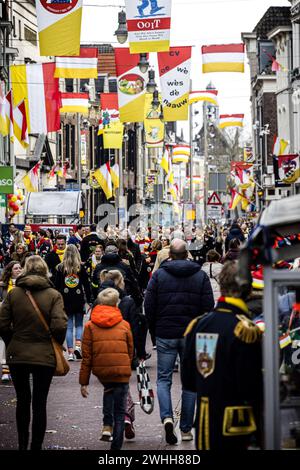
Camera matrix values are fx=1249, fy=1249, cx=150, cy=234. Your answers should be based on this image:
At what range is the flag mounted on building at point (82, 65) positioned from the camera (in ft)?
97.3

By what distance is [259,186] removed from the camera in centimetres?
7175

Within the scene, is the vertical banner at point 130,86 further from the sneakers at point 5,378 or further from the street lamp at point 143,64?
the sneakers at point 5,378

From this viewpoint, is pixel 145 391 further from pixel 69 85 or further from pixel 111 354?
pixel 69 85

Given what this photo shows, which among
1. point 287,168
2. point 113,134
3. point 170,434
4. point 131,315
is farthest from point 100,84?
point 170,434

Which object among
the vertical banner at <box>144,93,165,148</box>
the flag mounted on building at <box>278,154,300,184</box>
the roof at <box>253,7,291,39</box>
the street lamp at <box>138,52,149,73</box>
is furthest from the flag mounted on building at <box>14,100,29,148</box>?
the roof at <box>253,7,291,39</box>

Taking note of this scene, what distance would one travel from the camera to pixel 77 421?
12.4 meters

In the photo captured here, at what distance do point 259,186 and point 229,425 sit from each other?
212ft

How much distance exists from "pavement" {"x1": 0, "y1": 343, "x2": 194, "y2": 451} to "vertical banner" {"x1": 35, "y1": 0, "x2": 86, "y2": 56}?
8.14m

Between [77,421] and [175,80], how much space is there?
18968 millimetres

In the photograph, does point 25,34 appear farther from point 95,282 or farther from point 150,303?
point 150,303

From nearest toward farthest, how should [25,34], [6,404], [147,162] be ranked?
1. [6,404]
2. [25,34]
3. [147,162]

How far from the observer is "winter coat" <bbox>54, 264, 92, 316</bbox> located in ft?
56.4

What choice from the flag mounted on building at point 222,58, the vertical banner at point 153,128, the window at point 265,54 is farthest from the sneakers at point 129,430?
the window at point 265,54
